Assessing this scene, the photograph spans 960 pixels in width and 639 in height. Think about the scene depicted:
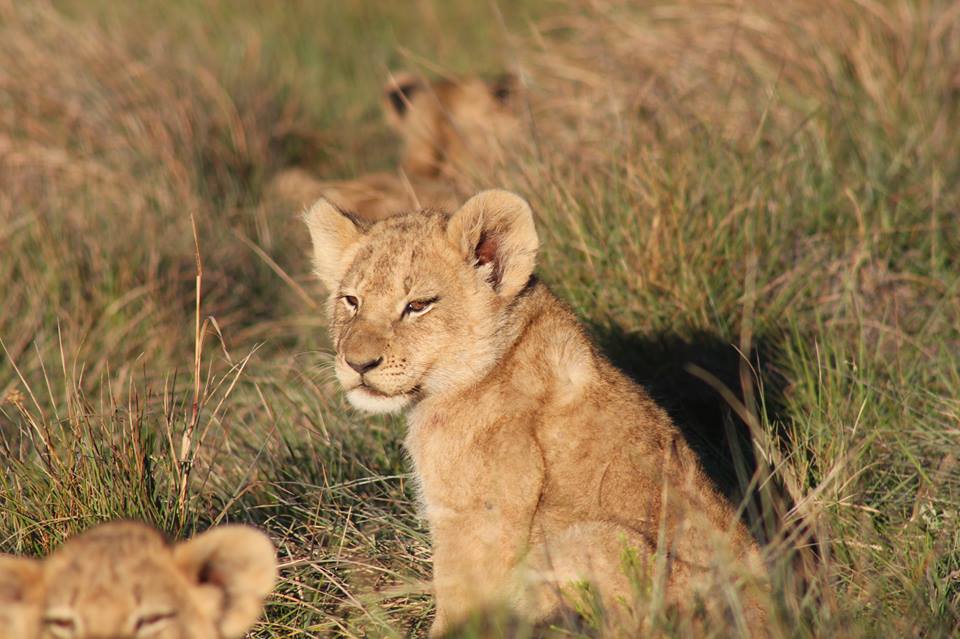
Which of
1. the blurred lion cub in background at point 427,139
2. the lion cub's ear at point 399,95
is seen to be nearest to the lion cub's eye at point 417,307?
the blurred lion cub in background at point 427,139

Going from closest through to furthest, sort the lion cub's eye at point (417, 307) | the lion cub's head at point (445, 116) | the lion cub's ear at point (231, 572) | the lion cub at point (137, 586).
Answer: the lion cub at point (137, 586) < the lion cub's ear at point (231, 572) < the lion cub's eye at point (417, 307) < the lion cub's head at point (445, 116)

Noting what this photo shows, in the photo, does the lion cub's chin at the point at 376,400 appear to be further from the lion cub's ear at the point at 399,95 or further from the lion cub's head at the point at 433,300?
the lion cub's ear at the point at 399,95

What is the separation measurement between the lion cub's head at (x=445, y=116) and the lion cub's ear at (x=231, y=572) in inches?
218

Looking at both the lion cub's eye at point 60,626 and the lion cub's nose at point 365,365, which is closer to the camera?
the lion cub's eye at point 60,626

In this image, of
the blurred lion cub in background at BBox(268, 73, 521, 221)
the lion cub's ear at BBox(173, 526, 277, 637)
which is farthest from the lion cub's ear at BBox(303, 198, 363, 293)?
the blurred lion cub in background at BBox(268, 73, 521, 221)

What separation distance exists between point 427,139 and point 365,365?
4.97 meters

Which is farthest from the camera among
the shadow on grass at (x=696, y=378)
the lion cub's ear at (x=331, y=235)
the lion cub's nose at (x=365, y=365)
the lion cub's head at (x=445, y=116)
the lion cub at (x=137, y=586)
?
the lion cub's head at (x=445, y=116)

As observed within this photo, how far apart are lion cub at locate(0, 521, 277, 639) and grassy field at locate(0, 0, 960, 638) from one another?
2.14 ft

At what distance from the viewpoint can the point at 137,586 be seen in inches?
135

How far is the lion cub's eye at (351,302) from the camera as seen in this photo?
4.94 m

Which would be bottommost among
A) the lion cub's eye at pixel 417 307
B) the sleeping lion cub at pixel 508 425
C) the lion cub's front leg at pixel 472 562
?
the lion cub's front leg at pixel 472 562

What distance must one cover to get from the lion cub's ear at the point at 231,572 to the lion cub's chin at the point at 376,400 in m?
1.12

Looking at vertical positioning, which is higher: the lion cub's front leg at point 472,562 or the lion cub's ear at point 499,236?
the lion cub's ear at point 499,236

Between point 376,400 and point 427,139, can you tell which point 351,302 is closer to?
point 376,400
